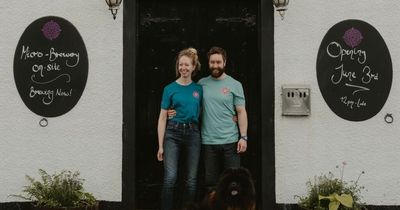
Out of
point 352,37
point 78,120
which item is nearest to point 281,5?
point 352,37

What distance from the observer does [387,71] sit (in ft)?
22.3

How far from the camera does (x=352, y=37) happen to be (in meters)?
6.80

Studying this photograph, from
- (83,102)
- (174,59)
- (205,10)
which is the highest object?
(205,10)

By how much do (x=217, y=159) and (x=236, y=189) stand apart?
982 mm

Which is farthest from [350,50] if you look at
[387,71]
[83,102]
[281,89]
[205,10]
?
[83,102]

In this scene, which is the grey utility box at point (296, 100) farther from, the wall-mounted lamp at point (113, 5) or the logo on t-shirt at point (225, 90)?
the wall-mounted lamp at point (113, 5)

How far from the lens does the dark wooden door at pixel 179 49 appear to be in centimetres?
696

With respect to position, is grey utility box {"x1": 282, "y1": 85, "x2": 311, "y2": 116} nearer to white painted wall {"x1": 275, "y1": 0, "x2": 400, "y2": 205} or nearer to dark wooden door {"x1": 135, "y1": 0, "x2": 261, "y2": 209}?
white painted wall {"x1": 275, "y1": 0, "x2": 400, "y2": 205}

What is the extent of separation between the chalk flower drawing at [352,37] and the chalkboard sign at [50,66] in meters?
3.08

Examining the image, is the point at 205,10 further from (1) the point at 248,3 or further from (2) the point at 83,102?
(2) the point at 83,102

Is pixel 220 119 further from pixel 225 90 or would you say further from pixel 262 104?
pixel 262 104

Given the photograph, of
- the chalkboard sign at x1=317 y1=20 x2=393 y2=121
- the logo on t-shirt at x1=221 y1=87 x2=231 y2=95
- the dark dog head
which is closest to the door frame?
the chalkboard sign at x1=317 y1=20 x2=393 y2=121

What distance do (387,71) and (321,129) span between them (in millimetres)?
1038

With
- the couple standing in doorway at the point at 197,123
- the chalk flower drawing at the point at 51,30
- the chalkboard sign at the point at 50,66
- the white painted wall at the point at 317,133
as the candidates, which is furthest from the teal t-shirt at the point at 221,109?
the chalk flower drawing at the point at 51,30
